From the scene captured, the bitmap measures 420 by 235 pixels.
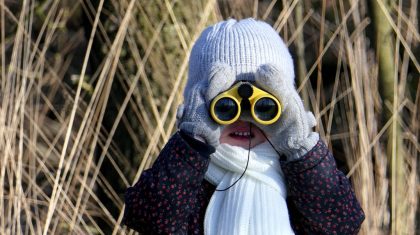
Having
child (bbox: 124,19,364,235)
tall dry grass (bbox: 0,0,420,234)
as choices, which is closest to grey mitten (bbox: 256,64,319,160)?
child (bbox: 124,19,364,235)

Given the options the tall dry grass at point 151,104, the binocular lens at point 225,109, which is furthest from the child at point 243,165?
the tall dry grass at point 151,104

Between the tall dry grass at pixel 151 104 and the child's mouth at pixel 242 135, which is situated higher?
the child's mouth at pixel 242 135

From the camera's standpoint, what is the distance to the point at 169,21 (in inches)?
128

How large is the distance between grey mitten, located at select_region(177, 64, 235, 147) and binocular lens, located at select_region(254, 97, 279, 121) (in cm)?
8

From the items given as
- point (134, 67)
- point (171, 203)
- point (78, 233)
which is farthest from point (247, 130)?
point (134, 67)

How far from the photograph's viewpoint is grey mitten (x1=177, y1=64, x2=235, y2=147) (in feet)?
6.29

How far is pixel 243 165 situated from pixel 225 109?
0.46ft

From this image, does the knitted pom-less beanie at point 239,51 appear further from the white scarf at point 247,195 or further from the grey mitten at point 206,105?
the white scarf at point 247,195

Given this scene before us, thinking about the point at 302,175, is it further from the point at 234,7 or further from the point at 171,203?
the point at 234,7

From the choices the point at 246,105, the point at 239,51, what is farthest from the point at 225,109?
the point at 239,51

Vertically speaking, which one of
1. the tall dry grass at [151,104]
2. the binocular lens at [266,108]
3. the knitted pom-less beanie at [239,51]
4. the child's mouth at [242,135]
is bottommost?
the tall dry grass at [151,104]

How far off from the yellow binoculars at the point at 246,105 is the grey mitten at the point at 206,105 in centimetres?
2

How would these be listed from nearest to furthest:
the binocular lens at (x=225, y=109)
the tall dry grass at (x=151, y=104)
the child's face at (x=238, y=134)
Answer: the binocular lens at (x=225, y=109)
the child's face at (x=238, y=134)
the tall dry grass at (x=151, y=104)

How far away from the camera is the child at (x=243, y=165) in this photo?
192 cm
